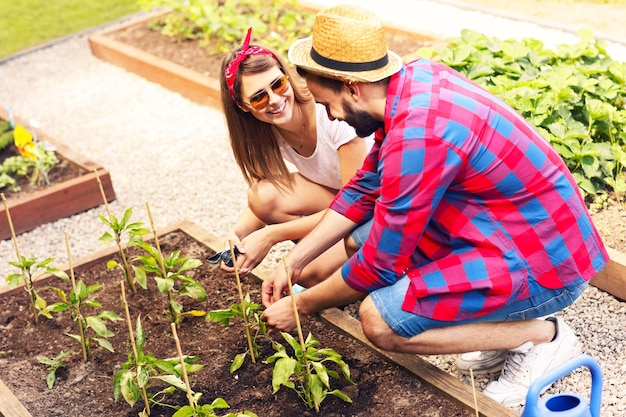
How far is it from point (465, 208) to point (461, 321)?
0.37 meters

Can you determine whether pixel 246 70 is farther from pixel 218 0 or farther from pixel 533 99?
pixel 218 0

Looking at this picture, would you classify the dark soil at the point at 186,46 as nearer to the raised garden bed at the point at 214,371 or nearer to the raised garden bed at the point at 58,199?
the raised garden bed at the point at 58,199

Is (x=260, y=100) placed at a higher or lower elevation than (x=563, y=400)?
higher

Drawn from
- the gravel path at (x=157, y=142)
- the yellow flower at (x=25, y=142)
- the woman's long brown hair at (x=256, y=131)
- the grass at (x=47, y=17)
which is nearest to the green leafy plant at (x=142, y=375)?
the woman's long brown hair at (x=256, y=131)

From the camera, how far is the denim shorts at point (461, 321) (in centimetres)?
264

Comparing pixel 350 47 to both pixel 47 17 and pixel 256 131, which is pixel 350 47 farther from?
pixel 47 17

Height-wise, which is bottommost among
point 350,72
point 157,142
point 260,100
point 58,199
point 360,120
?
point 157,142

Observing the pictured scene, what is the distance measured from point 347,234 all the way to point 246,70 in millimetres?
677

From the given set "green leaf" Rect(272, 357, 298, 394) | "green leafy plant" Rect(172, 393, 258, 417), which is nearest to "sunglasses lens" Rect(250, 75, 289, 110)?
"green leaf" Rect(272, 357, 298, 394)

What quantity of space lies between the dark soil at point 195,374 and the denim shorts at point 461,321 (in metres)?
0.22

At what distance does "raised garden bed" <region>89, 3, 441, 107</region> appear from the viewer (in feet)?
18.8

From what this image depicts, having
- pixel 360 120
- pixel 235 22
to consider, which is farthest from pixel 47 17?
pixel 360 120

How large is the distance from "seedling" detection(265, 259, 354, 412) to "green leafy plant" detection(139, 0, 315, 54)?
3475 mm

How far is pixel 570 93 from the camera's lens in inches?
152
